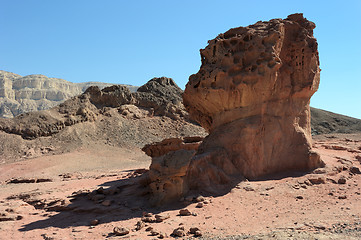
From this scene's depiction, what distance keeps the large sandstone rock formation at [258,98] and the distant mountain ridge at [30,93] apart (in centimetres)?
7319

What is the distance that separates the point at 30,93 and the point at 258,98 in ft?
308

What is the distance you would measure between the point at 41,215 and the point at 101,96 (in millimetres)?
26025

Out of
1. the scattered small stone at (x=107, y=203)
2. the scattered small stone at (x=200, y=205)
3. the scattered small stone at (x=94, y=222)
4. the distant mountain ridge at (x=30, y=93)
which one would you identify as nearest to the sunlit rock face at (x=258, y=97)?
the scattered small stone at (x=200, y=205)

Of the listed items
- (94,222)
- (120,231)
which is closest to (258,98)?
(120,231)

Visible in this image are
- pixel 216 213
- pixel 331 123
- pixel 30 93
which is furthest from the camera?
pixel 30 93

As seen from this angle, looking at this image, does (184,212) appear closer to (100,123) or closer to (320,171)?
(320,171)

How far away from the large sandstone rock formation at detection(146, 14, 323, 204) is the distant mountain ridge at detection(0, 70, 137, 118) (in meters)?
73.2

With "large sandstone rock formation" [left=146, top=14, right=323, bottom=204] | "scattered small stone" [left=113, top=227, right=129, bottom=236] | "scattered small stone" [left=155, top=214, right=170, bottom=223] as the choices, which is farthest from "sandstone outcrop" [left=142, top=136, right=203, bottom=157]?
"scattered small stone" [left=113, top=227, right=129, bottom=236]

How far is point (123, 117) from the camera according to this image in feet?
111

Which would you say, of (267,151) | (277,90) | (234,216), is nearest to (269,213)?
(234,216)

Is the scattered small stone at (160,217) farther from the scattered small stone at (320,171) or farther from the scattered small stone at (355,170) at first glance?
the scattered small stone at (355,170)

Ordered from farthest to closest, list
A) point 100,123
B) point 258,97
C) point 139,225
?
point 100,123, point 258,97, point 139,225

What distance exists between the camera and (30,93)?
9181 centimetres

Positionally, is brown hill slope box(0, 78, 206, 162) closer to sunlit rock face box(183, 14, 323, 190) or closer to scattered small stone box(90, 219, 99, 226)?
sunlit rock face box(183, 14, 323, 190)
